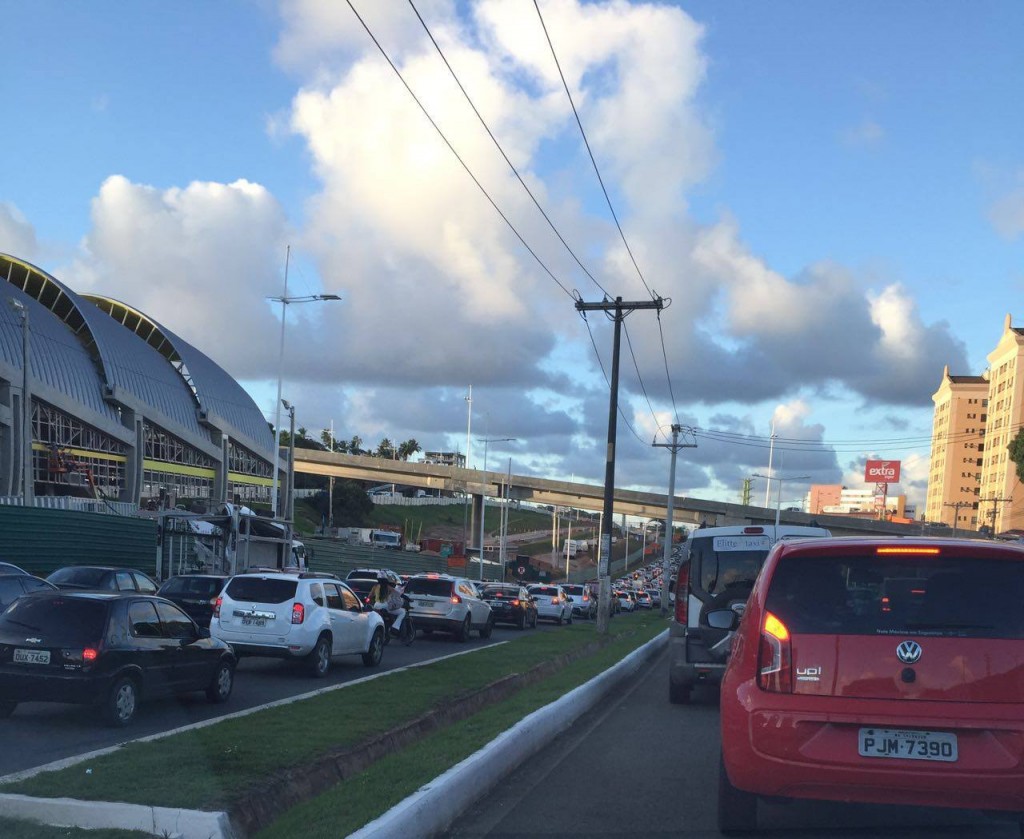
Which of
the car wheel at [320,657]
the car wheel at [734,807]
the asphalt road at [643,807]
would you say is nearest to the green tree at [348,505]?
the car wheel at [320,657]

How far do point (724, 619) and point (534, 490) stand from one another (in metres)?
91.4

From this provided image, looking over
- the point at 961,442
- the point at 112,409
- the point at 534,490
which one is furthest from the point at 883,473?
the point at 112,409

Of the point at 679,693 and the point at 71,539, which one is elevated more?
the point at 679,693

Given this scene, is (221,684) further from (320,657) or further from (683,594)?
(683,594)

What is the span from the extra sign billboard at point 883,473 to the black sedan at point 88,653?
488ft

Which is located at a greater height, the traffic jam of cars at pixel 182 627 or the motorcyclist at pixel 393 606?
the traffic jam of cars at pixel 182 627

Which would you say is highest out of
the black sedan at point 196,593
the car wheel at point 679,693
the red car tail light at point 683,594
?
the red car tail light at point 683,594

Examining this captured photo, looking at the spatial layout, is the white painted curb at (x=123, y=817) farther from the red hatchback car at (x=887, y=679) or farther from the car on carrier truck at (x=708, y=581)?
the car on carrier truck at (x=708, y=581)

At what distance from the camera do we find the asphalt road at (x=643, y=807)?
723cm

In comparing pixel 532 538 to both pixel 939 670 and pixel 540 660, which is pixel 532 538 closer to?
pixel 540 660

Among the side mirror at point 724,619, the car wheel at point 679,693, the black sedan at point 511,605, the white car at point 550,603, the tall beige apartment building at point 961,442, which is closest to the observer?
the side mirror at point 724,619

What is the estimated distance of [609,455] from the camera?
30.3 meters

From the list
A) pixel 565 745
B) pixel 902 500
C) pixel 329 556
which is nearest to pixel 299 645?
pixel 565 745

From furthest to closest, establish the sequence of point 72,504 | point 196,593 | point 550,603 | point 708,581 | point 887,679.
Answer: point 72,504, point 550,603, point 196,593, point 708,581, point 887,679
